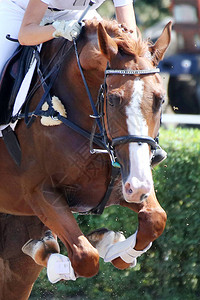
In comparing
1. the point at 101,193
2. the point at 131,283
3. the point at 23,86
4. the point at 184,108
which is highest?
the point at 23,86

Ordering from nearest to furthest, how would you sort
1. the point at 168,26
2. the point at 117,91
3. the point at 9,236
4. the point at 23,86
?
1. the point at 117,91
2. the point at 168,26
3. the point at 23,86
4. the point at 9,236

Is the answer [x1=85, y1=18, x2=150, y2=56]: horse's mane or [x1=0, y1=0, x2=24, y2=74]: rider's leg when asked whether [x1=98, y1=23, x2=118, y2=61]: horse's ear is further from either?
[x1=0, y1=0, x2=24, y2=74]: rider's leg

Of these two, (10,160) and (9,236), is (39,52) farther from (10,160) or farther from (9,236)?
(9,236)

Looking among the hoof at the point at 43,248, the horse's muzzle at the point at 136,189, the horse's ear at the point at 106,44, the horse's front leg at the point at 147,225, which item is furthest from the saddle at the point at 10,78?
the horse's muzzle at the point at 136,189

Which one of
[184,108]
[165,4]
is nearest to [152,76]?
[184,108]

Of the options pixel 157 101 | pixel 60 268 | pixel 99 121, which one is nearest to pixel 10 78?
pixel 99 121

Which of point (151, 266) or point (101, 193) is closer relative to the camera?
point (101, 193)

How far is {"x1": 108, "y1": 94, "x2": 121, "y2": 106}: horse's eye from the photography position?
4.17m

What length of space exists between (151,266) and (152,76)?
2801 millimetres

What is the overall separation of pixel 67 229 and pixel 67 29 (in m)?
1.23

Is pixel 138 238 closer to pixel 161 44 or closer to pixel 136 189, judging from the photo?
pixel 136 189

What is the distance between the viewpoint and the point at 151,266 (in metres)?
6.65

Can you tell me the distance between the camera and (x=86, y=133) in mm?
4609

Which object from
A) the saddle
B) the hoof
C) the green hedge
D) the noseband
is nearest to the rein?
the noseband
